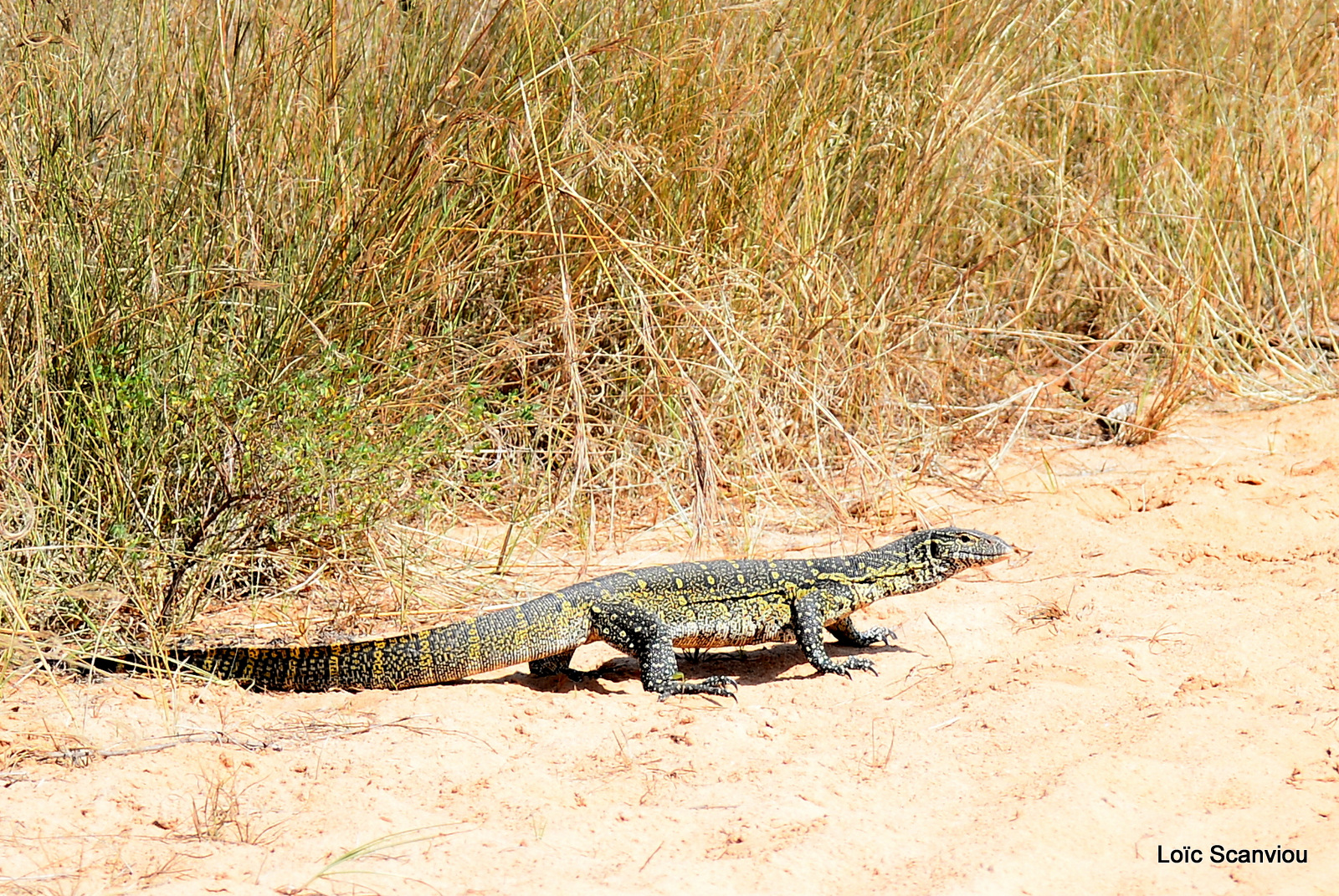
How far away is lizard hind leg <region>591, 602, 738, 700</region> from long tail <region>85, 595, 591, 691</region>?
0.08 metres

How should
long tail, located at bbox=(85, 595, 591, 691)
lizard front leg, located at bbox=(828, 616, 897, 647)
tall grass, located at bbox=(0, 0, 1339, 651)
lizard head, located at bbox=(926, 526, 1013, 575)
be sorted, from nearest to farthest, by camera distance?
long tail, located at bbox=(85, 595, 591, 691)
tall grass, located at bbox=(0, 0, 1339, 651)
lizard head, located at bbox=(926, 526, 1013, 575)
lizard front leg, located at bbox=(828, 616, 897, 647)

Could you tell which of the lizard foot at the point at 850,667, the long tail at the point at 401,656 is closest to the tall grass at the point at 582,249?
the long tail at the point at 401,656

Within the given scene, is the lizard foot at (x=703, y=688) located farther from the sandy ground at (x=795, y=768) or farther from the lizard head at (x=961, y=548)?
the lizard head at (x=961, y=548)

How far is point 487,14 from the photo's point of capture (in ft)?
19.5

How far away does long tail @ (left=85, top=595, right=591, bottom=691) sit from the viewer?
4.63 metres

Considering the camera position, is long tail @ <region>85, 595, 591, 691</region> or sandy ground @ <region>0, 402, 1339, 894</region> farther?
long tail @ <region>85, 595, 591, 691</region>

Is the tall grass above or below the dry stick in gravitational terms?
above

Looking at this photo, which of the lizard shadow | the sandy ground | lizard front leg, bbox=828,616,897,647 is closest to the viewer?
the sandy ground

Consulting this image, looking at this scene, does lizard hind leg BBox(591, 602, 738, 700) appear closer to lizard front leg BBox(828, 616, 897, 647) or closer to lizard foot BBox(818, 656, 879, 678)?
lizard foot BBox(818, 656, 879, 678)

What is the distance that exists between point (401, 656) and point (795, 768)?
4.66ft

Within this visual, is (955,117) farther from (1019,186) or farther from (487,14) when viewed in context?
(487,14)

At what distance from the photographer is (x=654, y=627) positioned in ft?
16.5

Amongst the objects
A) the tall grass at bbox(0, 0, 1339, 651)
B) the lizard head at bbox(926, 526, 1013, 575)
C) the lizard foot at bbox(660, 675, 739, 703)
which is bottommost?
the lizard foot at bbox(660, 675, 739, 703)

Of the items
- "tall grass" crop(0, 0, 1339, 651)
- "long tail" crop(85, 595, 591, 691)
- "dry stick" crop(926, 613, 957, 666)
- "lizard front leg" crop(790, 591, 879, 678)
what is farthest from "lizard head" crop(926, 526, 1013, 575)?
"long tail" crop(85, 595, 591, 691)
